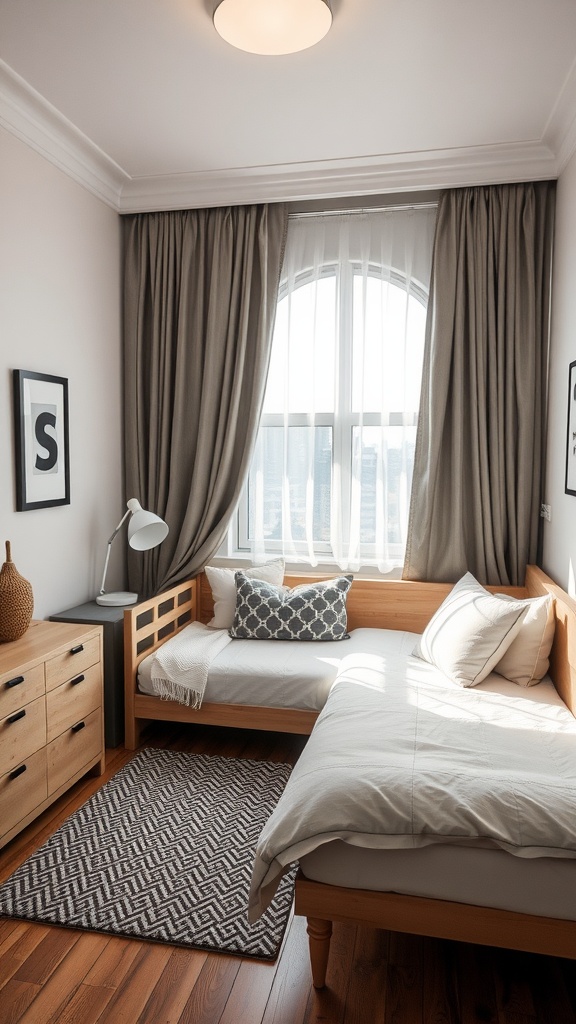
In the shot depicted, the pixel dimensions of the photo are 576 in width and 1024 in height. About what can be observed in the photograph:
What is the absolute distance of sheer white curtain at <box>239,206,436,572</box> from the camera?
344 cm

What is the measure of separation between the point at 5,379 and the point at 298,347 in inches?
61.7

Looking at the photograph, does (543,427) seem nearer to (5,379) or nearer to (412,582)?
(412,582)

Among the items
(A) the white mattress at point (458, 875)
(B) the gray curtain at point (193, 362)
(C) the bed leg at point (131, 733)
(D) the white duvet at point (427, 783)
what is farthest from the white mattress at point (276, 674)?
(A) the white mattress at point (458, 875)

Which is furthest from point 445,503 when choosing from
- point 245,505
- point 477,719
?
point 477,719

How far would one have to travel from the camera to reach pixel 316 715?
2840mm

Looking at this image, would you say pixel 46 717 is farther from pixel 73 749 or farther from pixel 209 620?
pixel 209 620

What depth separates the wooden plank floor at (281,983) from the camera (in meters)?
1.61

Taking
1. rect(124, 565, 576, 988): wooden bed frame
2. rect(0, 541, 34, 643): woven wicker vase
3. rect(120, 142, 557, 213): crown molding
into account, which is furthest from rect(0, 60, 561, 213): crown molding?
rect(124, 565, 576, 988): wooden bed frame

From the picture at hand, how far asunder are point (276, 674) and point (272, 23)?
240 centimetres

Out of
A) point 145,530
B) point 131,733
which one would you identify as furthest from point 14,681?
point 145,530

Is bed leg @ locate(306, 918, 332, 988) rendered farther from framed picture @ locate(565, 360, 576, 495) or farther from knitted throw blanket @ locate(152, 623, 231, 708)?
framed picture @ locate(565, 360, 576, 495)

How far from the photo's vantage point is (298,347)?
11.8 ft

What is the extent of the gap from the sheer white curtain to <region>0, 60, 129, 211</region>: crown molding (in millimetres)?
989

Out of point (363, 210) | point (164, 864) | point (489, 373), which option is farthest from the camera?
point (363, 210)
